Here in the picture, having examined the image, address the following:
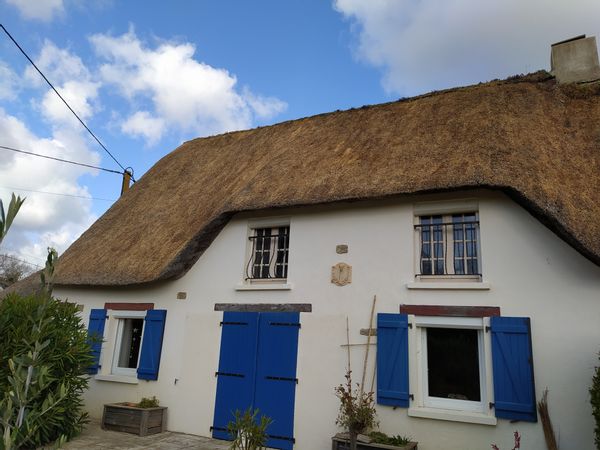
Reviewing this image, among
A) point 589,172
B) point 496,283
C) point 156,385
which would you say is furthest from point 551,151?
point 156,385

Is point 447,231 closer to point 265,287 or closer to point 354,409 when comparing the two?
point 354,409

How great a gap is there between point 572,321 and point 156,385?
6339 millimetres

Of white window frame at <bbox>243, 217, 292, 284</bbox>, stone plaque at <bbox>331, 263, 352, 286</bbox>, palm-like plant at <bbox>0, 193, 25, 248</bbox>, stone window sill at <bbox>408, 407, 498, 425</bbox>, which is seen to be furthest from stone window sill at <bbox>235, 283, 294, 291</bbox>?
palm-like plant at <bbox>0, 193, 25, 248</bbox>

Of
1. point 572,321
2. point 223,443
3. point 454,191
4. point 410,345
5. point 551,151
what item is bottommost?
point 223,443

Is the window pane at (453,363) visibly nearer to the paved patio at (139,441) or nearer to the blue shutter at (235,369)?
the blue shutter at (235,369)

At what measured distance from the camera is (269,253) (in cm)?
758

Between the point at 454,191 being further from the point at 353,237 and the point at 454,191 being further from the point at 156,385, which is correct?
the point at 156,385

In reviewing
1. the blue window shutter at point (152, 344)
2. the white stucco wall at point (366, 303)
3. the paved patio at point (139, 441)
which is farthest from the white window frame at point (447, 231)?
the blue window shutter at point (152, 344)

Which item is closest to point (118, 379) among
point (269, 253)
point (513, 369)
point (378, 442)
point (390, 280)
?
point (269, 253)

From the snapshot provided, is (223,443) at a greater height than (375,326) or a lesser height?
lesser

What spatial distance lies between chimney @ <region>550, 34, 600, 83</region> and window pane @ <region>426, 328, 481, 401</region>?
5.12 m

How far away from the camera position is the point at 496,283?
568 centimetres

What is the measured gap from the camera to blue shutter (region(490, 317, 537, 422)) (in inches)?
203

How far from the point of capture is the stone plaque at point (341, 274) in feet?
21.5
